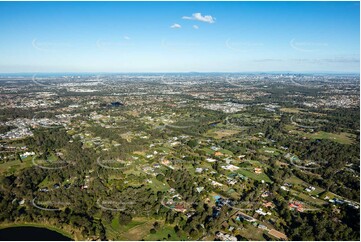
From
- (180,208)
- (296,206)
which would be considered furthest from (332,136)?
(180,208)

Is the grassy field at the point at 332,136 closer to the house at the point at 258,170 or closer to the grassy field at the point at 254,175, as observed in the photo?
the house at the point at 258,170

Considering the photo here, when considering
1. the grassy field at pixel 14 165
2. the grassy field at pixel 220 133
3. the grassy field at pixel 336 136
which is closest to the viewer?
the grassy field at pixel 14 165

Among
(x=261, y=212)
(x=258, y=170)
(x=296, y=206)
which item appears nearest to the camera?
(x=261, y=212)

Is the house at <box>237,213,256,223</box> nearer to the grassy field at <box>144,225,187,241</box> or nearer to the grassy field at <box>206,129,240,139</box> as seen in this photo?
the grassy field at <box>144,225,187,241</box>

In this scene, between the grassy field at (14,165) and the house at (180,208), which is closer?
the house at (180,208)

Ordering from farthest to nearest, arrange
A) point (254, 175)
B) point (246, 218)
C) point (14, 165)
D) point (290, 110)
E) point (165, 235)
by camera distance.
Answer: point (290, 110), point (14, 165), point (254, 175), point (246, 218), point (165, 235)

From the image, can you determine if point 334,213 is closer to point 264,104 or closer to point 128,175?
point 128,175

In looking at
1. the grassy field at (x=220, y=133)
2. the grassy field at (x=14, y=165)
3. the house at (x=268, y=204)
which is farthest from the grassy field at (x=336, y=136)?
the grassy field at (x=14, y=165)

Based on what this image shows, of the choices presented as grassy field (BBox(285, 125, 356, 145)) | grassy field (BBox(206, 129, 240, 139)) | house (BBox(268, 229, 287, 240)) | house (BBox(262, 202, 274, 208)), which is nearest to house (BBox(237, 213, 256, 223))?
house (BBox(268, 229, 287, 240))

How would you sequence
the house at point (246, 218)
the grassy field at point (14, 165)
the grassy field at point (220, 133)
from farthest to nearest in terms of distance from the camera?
1. the grassy field at point (220, 133)
2. the grassy field at point (14, 165)
3. the house at point (246, 218)

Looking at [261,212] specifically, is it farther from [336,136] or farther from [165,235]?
[336,136]

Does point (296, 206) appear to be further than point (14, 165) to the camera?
No
